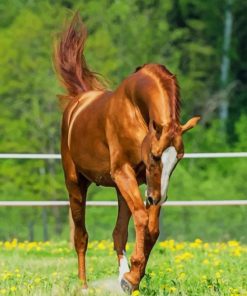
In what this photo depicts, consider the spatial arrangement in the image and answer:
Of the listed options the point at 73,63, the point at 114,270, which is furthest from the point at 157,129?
the point at 73,63

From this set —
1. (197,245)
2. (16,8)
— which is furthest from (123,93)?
(16,8)

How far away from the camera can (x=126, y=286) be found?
23.3 ft

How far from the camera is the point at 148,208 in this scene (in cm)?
729

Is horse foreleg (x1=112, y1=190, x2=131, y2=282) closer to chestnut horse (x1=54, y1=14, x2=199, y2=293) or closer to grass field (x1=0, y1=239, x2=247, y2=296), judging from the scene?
chestnut horse (x1=54, y1=14, x2=199, y2=293)

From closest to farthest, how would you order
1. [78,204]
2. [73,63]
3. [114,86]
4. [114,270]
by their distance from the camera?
[78,204]
[114,270]
[73,63]
[114,86]

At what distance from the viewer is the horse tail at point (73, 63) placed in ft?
31.8

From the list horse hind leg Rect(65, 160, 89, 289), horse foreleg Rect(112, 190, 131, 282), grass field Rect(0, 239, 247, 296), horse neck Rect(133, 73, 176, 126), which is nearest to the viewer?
horse neck Rect(133, 73, 176, 126)

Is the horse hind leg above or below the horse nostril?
below

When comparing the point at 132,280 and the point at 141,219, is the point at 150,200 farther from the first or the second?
the point at 132,280

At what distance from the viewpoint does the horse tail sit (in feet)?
31.8

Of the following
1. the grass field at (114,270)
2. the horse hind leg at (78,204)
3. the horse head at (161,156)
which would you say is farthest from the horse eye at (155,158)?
the horse hind leg at (78,204)

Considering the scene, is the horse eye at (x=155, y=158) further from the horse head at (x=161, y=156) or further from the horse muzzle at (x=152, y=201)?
the horse muzzle at (x=152, y=201)

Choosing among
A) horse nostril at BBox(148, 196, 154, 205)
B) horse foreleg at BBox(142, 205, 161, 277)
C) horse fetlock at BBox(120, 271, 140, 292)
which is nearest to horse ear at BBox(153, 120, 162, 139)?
horse nostril at BBox(148, 196, 154, 205)

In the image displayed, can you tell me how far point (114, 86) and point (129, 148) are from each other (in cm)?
1342
